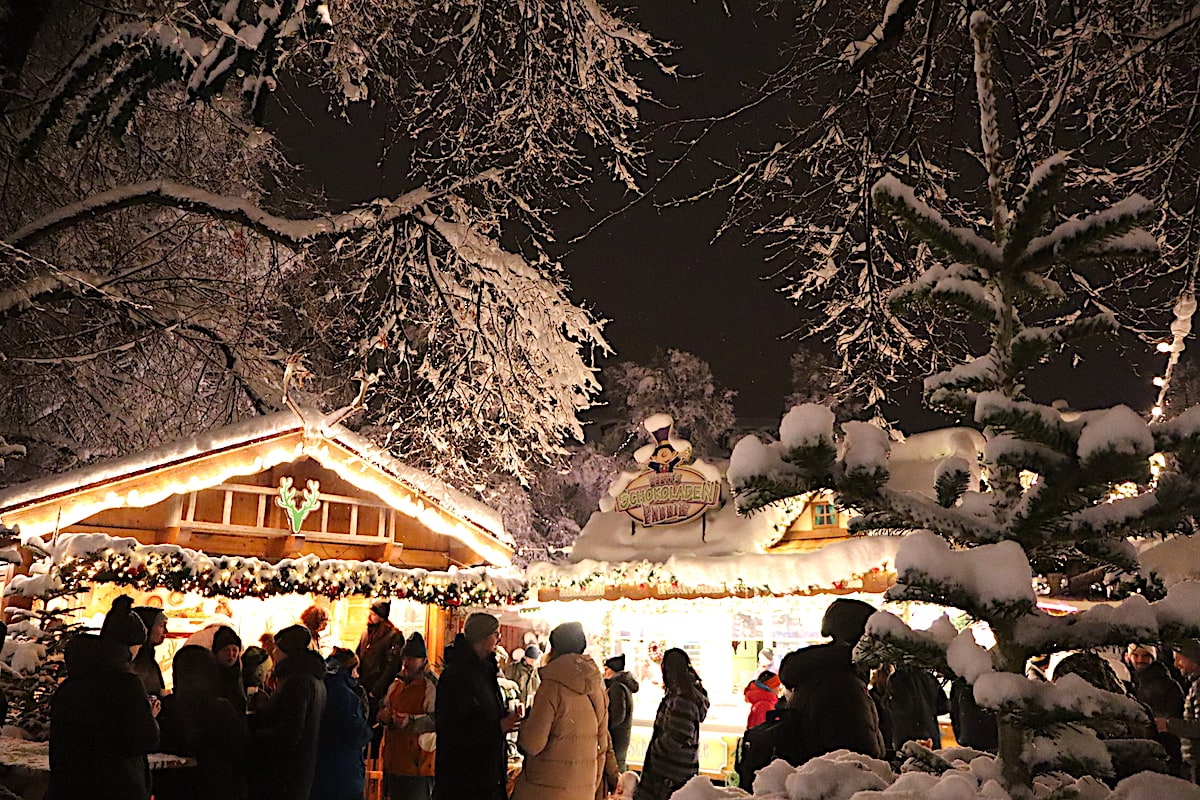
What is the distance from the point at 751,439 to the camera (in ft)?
5.00

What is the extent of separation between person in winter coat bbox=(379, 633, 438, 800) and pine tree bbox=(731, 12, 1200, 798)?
4997mm

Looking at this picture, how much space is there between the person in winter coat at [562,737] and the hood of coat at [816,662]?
1.33 metres

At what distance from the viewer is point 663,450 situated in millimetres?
11969

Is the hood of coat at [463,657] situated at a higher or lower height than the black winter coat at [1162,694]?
higher

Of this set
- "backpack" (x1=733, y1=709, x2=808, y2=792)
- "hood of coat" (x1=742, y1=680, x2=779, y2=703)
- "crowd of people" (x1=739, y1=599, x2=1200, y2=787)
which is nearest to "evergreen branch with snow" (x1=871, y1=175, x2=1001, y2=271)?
"crowd of people" (x1=739, y1=599, x2=1200, y2=787)

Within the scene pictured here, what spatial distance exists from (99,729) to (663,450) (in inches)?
333

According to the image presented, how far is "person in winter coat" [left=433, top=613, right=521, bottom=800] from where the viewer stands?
486 cm

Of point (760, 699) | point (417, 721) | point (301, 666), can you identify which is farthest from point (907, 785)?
point (760, 699)

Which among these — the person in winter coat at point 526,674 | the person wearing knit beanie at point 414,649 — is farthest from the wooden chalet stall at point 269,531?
the person wearing knit beanie at point 414,649

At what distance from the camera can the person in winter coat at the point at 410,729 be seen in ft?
19.8

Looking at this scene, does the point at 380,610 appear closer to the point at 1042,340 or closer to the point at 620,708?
the point at 620,708

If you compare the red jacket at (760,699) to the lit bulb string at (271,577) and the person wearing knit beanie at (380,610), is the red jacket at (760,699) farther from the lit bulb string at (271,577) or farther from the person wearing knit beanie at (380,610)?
the person wearing knit beanie at (380,610)

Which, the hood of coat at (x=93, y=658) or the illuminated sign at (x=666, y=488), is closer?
the hood of coat at (x=93, y=658)

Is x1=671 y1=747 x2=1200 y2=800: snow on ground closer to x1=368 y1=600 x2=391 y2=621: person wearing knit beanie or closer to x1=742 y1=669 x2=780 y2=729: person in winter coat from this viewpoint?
x1=742 y1=669 x2=780 y2=729: person in winter coat
